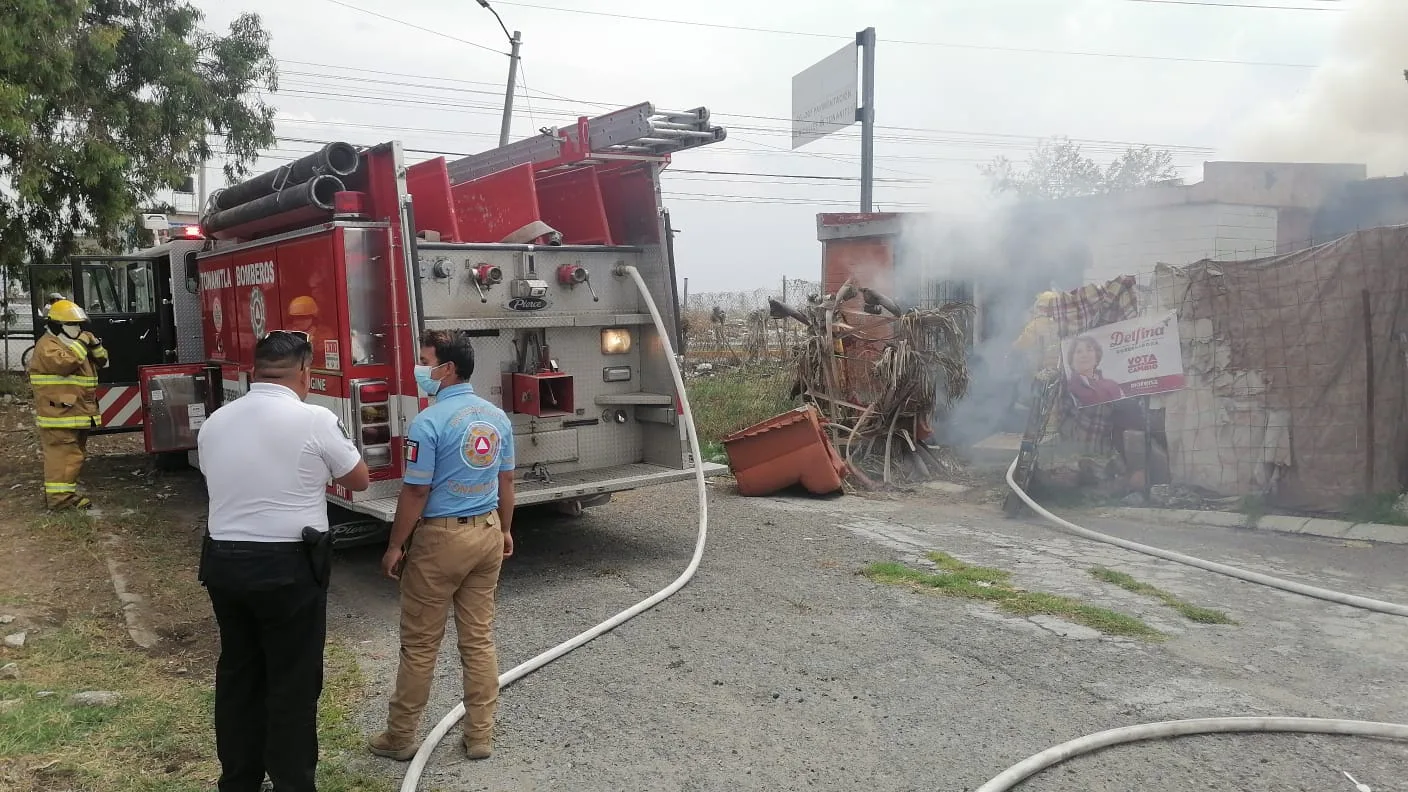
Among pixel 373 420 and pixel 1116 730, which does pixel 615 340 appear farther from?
pixel 1116 730

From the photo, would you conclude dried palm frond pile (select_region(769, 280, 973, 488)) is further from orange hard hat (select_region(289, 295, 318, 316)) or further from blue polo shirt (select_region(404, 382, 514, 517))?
blue polo shirt (select_region(404, 382, 514, 517))

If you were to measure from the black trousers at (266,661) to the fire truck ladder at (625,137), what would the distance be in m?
4.01

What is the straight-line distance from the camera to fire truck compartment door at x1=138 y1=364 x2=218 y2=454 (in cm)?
802

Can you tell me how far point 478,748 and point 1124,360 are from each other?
6.90 m

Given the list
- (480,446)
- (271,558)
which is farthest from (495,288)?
(271,558)

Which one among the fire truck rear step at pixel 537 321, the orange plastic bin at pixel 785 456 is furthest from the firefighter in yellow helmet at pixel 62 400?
the orange plastic bin at pixel 785 456

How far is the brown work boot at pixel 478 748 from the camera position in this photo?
12.1ft

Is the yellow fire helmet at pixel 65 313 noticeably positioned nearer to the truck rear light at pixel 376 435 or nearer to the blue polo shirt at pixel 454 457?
the truck rear light at pixel 376 435

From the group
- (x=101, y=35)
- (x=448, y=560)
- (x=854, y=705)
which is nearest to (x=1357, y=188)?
(x=854, y=705)

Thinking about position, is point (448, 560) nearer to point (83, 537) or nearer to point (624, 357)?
point (624, 357)

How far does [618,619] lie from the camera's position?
516 centimetres

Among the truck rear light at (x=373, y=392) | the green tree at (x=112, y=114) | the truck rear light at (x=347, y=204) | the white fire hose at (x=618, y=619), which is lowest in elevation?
the white fire hose at (x=618, y=619)

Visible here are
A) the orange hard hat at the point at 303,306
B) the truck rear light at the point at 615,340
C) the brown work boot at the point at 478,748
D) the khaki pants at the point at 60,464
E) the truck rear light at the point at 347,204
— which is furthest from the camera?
the khaki pants at the point at 60,464

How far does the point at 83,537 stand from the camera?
7324 millimetres
